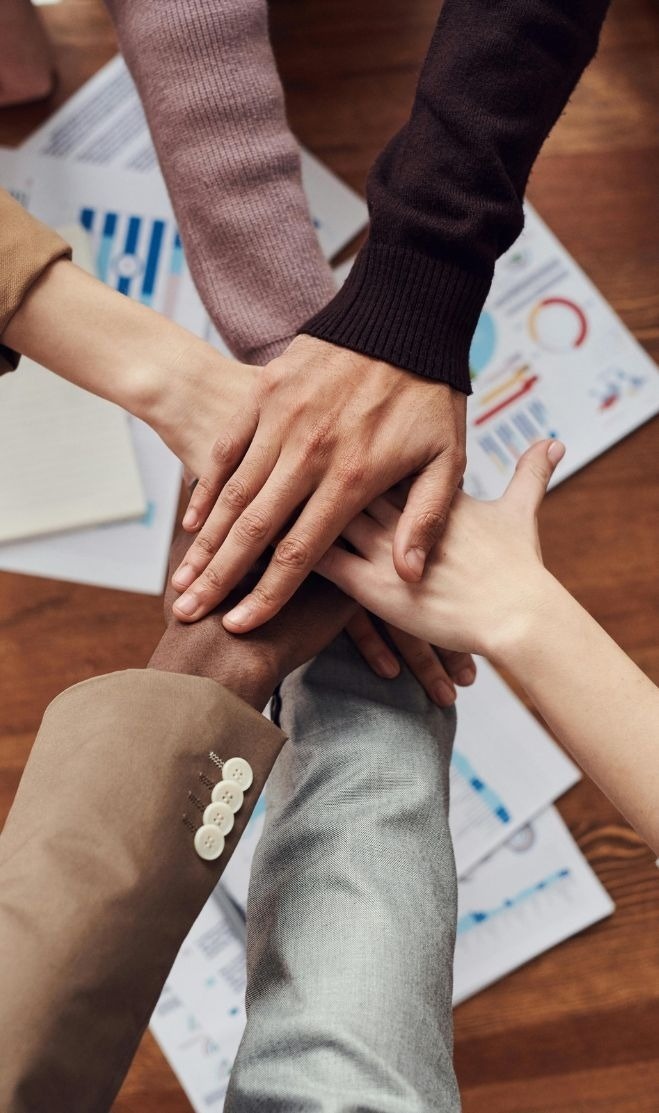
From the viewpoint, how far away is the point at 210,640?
2.13ft

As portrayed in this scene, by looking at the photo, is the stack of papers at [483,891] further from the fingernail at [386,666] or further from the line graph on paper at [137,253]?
the line graph on paper at [137,253]

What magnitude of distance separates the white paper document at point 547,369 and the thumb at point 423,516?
10.3 inches

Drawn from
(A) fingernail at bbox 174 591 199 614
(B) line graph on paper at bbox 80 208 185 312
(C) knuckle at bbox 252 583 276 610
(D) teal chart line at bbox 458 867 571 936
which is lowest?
(D) teal chart line at bbox 458 867 571 936

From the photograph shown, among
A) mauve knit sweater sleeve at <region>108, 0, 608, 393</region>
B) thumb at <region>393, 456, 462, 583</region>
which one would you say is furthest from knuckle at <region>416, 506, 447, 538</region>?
mauve knit sweater sleeve at <region>108, 0, 608, 393</region>

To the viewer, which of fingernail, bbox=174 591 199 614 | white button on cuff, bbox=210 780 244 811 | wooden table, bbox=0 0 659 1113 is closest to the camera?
white button on cuff, bbox=210 780 244 811

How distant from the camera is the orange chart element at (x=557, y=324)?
3.22 ft

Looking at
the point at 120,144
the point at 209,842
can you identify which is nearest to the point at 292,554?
the point at 209,842

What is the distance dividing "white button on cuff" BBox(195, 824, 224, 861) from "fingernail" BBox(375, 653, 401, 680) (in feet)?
0.77

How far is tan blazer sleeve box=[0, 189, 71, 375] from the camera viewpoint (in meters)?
Answer: 0.69

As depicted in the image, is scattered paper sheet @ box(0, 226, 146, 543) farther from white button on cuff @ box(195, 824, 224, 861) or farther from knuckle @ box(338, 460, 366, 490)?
white button on cuff @ box(195, 824, 224, 861)

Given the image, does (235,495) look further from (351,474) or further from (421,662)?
(421,662)

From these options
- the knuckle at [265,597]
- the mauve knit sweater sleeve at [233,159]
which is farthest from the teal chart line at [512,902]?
the mauve knit sweater sleeve at [233,159]

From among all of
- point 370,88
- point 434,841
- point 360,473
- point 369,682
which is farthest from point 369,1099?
point 370,88

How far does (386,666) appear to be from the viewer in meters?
0.75
